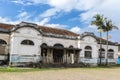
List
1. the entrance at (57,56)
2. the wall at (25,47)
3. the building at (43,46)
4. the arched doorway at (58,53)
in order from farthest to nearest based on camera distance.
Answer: the entrance at (57,56) → the arched doorway at (58,53) → the building at (43,46) → the wall at (25,47)

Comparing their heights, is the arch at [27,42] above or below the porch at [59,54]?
above

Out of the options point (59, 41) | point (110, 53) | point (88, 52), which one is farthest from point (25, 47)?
point (110, 53)

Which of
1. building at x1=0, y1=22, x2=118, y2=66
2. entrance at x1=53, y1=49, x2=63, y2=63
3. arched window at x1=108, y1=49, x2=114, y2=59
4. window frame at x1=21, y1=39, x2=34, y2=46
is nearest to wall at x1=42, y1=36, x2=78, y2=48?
building at x1=0, y1=22, x2=118, y2=66

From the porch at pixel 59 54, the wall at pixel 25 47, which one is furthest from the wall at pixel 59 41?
the wall at pixel 25 47

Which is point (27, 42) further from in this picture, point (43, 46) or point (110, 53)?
point (110, 53)

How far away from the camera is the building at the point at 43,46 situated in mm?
31266

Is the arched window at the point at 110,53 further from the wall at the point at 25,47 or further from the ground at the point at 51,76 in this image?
the ground at the point at 51,76

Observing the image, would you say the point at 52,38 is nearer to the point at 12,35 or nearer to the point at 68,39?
the point at 68,39

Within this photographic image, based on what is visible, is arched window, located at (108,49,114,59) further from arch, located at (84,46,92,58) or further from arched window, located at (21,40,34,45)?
arched window, located at (21,40,34,45)

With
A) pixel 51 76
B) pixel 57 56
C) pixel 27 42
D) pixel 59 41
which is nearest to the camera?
pixel 51 76

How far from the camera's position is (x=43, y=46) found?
3359cm

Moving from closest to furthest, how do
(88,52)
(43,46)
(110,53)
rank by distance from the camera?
(43,46), (88,52), (110,53)

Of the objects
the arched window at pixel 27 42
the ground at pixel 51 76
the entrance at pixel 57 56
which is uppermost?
the arched window at pixel 27 42

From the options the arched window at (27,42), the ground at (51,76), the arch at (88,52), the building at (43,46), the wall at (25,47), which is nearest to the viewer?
the ground at (51,76)
